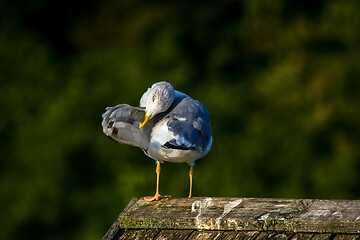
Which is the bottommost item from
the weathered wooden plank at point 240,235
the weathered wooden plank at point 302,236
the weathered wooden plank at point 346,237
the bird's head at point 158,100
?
the weathered wooden plank at point 346,237

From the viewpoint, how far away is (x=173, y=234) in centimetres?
335

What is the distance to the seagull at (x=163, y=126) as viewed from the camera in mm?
4203

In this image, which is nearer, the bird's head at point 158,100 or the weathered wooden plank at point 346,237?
the weathered wooden plank at point 346,237

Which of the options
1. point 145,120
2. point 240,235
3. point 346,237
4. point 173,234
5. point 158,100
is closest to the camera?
point 346,237

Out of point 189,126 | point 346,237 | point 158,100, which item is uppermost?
point 158,100

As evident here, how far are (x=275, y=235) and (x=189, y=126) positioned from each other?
1.20 metres

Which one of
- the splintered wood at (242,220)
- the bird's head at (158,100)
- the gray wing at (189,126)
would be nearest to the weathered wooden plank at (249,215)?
the splintered wood at (242,220)

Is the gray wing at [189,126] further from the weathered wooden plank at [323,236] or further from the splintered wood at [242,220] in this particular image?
the weathered wooden plank at [323,236]

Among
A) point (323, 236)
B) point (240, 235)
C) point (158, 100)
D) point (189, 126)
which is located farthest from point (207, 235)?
point (158, 100)

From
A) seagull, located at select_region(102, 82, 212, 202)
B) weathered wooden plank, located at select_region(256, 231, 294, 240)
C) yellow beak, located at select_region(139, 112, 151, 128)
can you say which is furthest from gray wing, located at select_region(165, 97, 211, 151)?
weathered wooden plank, located at select_region(256, 231, 294, 240)

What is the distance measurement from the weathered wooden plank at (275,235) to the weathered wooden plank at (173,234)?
0.29m

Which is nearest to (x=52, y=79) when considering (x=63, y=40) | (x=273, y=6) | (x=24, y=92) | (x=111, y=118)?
(x=24, y=92)

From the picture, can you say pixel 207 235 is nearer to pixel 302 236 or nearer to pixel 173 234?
pixel 173 234

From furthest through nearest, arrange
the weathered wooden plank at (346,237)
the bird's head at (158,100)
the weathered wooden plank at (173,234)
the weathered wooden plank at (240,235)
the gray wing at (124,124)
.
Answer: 1. the bird's head at (158,100)
2. the gray wing at (124,124)
3. the weathered wooden plank at (173,234)
4. the weathered wooden plank at (240,235)
5. the weathered wooden plank at (346,237)
